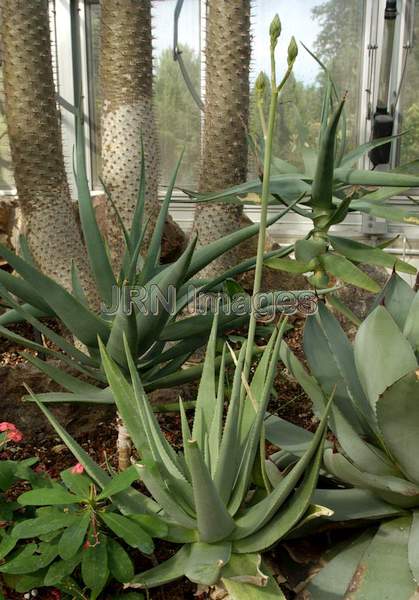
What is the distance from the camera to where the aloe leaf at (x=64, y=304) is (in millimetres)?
1012

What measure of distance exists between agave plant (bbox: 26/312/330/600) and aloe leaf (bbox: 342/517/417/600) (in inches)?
4.3

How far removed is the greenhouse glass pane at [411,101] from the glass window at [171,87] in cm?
111

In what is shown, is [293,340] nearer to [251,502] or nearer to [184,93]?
[251,502]

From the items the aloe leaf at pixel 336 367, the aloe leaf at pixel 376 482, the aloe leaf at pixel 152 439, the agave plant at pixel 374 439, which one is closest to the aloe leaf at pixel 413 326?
the agave plant at pixel 374 439

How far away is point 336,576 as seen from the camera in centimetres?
85

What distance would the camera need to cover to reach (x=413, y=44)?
3.15 meters

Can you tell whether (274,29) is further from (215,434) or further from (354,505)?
(354,505)

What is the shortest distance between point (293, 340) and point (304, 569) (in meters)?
1.20

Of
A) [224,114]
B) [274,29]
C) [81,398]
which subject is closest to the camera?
[274,29]

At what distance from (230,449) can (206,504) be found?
80 millimetres

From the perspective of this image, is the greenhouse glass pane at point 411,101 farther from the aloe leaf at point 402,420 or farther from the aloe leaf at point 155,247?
the aloe leaf at point 402,420

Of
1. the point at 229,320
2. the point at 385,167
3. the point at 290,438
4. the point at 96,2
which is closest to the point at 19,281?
the point at 229,320

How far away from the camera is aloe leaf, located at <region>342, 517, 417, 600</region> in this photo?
806 mm


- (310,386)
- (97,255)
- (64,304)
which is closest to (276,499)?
(310,386)
